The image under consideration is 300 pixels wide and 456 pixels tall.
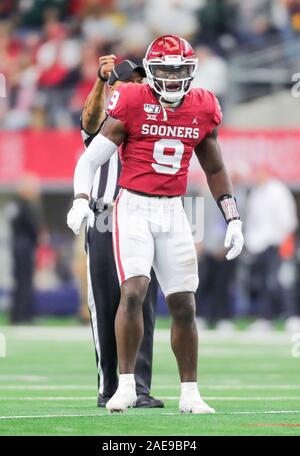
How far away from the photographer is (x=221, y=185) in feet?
27.4

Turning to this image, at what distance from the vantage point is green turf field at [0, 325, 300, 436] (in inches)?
279

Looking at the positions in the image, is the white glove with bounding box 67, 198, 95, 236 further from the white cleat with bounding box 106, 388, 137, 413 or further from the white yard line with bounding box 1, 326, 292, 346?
the white yard line with bounding box 1, 326, 292, 346

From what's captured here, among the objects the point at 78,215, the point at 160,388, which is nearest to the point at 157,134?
the point at 78,215

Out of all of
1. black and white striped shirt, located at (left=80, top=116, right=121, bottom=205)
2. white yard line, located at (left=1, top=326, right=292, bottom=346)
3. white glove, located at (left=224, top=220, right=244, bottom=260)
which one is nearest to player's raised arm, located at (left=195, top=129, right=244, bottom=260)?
white glove, located at (left=224, top=220, right=244, bottom=260)

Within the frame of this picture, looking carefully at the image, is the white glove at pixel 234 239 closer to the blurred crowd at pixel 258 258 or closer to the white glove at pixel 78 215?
the white glove at pixel 78 215

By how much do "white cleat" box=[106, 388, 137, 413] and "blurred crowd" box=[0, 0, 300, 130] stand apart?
13.3m

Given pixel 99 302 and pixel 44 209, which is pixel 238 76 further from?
pixel 99 302

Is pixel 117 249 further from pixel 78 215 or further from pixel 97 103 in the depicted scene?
pixel 97 103

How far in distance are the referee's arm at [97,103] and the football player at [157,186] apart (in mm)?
479

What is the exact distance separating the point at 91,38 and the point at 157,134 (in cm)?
1496

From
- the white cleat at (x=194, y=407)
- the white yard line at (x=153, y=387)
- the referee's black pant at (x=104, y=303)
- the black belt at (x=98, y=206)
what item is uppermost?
the black belt at (x=98, y=206)

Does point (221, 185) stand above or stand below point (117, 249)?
above

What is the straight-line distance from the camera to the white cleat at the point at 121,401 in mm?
7781

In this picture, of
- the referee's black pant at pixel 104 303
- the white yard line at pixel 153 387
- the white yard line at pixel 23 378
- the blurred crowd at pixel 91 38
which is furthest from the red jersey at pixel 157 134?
the blurred crowd at pixel 91 38
